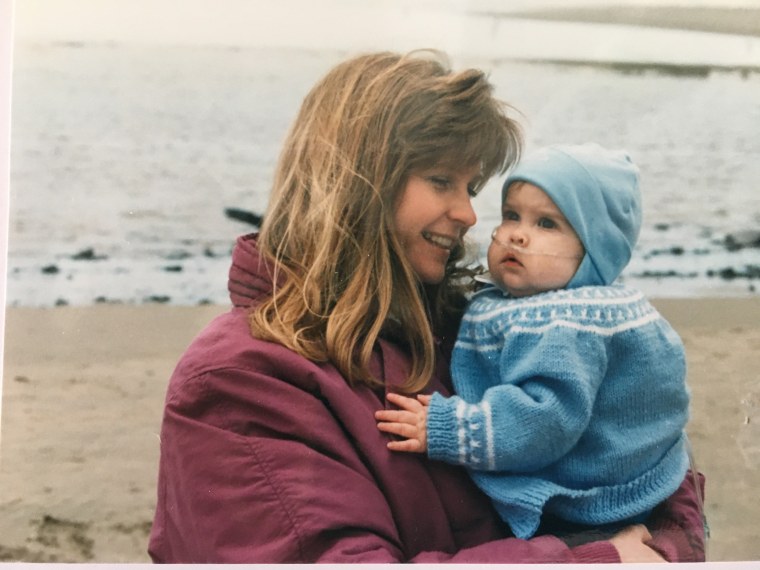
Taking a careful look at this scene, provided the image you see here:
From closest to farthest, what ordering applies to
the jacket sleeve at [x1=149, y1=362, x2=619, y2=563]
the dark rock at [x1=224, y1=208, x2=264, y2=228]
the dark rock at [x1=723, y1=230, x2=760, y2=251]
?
the jacket sleeve at [x1=149, y1=362, x2=619, y2=563] → the dark rock at [x1=224, y1=208, x2=264, y2=228] → the dark rock at [x1=723, y1=230, x2=760, y2=251]

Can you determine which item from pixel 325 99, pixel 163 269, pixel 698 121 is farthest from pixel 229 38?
pixel 698 121

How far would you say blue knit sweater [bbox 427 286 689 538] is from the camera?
1.26 meters

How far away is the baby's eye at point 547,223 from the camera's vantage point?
1.33 meters

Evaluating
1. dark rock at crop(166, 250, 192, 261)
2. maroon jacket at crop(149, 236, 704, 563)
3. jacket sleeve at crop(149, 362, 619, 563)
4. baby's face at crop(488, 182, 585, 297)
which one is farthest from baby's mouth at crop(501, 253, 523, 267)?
dark rock at crop(166, 250, 192, 261)

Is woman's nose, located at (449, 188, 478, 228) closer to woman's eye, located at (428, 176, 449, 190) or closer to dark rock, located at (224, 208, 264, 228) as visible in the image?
woman's eye, located at (428, 176, 449, 190)

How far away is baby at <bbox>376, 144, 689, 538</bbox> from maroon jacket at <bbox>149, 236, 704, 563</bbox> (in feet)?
0.14

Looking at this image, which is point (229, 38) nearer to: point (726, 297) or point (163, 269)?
point (163, 269)

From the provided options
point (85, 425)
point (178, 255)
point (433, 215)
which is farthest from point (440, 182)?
point (85, 425)

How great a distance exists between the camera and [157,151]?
1.43 metres

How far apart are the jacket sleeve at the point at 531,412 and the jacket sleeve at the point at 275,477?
0.10 m

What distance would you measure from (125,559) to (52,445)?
228 mm

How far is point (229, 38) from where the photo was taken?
1439 millimetres

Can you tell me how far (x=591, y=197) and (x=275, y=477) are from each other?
0.65 metres

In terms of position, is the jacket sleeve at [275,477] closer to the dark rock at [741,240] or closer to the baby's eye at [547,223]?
the baby's eye at [547,223]
